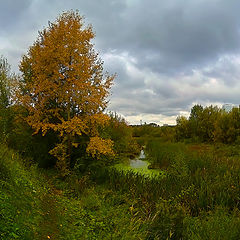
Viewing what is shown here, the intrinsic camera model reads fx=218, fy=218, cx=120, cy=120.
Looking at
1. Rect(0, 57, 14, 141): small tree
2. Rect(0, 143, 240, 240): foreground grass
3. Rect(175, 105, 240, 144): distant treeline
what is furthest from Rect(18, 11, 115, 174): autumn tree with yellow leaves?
Rect(175, 105, 240, 144): distant treeline

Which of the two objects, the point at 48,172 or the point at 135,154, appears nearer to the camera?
the point at 48,172

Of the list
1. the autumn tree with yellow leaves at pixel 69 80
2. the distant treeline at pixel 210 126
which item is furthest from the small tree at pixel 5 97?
the distant treeline at pixel 210 126

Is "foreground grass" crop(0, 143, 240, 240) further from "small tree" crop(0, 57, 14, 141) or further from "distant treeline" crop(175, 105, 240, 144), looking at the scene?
"distant treeline" crop(175, 105, 240, 144)

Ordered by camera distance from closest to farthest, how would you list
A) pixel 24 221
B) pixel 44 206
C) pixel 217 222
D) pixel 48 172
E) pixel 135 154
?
pixel 24 221, pixel 217 222, pixel 44 206, pixel 48 172, pixel 135 154

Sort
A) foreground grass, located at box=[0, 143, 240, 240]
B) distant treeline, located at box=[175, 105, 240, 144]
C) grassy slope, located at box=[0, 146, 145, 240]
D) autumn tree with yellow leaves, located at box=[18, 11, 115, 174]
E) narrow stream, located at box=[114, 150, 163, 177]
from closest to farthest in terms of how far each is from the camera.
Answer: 1. grassy slope, located at box=[0, 146, 145, 240]
2. foreground grass, located at box=[0, 143, 240, 240]
3. autumn tree with yellow leaves, located at box=[18, 11, 115, 174]
4. narrow stream, located at box=[114, 150, 163, 177]
5. distant treeline, located at box=[175, 105, 240, 144]

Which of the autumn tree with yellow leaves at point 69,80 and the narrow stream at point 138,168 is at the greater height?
the autumn tree with yellow leaves at point 69,80

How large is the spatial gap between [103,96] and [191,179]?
5035mm

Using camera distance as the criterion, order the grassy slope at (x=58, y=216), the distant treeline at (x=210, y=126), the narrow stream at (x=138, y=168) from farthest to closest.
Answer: the distant treeline at (x=210, y=126) < the narrow stream at (x=138, y=168) < the grassy slope at (x=58, y=216)

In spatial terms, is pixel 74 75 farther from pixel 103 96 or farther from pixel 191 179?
pixel 191 179

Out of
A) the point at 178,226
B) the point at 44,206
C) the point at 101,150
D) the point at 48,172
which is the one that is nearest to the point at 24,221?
the point at 44,206

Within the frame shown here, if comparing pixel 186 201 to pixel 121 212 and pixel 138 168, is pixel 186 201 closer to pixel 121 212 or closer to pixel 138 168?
pixel 121 212

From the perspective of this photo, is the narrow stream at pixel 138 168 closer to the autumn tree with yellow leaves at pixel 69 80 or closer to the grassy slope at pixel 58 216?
the autumn tree with yellow leaves at pixel 69 80

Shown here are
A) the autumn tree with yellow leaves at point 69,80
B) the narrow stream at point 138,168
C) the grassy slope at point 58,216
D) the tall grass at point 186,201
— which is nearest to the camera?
the grassy slope at point 58,216

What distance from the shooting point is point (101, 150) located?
367 inches
